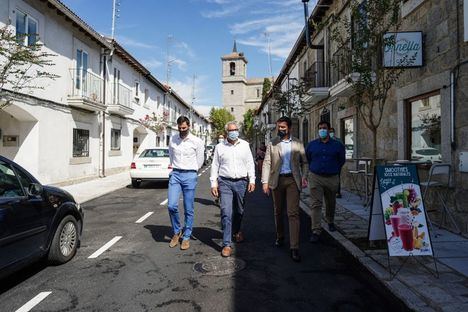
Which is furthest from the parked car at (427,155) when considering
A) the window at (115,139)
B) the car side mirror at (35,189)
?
the window at (115,139)

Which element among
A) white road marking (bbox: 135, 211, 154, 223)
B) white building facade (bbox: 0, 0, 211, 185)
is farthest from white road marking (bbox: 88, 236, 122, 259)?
white building facade (bbox: 0, 0, 211, 185)

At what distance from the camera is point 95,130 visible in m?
18.1

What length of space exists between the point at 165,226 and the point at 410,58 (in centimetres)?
553

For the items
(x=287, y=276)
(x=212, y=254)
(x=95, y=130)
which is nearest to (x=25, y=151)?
(x=95, y=130)

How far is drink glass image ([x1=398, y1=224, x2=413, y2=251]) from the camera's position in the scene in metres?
4.26

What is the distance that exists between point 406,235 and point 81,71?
15.2 metres

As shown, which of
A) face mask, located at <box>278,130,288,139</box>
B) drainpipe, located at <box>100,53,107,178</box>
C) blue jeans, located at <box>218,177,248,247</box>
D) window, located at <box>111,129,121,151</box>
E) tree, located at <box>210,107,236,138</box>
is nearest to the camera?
blue jeans, located at <box>218,177,248,247</box>

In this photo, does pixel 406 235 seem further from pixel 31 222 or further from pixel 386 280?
pixel 31 222

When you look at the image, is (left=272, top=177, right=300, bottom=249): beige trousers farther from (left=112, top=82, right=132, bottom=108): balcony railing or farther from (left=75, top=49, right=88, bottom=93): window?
(left=112, top=82, right=132, bottom=108): balcony railing

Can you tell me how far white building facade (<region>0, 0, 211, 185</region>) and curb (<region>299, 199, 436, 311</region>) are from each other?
8.02 meters

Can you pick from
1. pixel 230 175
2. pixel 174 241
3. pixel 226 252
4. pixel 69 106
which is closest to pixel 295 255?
pixel 226 252

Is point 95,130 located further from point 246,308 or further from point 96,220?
point 246,308

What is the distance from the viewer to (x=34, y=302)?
11.9ft

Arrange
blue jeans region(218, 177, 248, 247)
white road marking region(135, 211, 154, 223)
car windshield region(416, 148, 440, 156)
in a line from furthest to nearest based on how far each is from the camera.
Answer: white road marking region(135, 211, 154, 223) < car windshield region(416, 148, 440, 156) < blue jeans region(218, 177, 248, 247)
